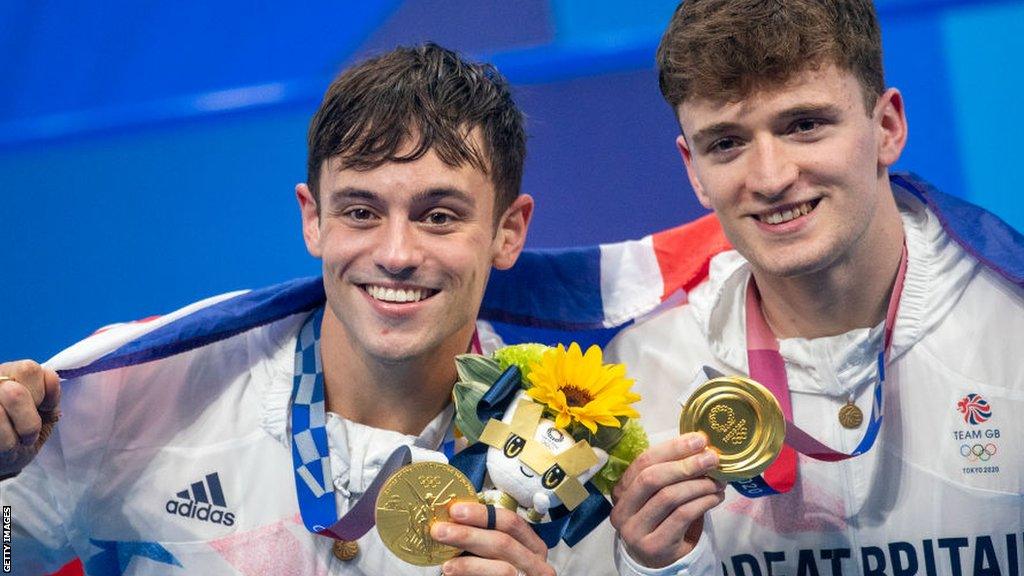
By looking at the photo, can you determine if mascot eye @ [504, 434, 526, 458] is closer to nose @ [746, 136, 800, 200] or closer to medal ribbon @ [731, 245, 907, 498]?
medal ribbon @ [731, 245, 907, 498]

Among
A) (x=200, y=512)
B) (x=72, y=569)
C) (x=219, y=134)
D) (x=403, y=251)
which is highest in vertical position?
(x=219, y=134)

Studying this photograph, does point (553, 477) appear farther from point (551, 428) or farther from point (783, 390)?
point (783, 390)

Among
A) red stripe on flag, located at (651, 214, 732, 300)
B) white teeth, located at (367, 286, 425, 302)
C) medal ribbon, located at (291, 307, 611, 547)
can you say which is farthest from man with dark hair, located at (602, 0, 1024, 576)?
white teeth, located at (367, 286, 425, 302)

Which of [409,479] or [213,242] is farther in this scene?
[213,242]

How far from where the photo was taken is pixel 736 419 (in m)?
2.33

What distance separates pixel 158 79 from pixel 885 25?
8.16 ft

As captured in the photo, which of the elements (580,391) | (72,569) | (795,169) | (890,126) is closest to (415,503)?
(580,391)

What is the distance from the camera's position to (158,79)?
4.41 m

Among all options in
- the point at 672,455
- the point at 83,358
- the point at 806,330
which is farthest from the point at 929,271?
the point at 83,358

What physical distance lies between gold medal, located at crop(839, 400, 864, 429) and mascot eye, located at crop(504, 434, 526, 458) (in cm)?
83

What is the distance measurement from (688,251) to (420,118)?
2.72 feet

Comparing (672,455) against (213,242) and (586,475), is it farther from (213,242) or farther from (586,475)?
(213,242)

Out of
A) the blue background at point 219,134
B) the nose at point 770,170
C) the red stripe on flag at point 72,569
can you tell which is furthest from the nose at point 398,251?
the blue background at point 219,134

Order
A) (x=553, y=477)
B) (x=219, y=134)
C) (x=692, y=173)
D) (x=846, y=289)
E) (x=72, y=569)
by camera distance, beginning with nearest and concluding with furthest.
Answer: (x=553, y=477), (x=846, y=289), (x=692, y=173), (x=72, y=569), (x=219, y=134)
